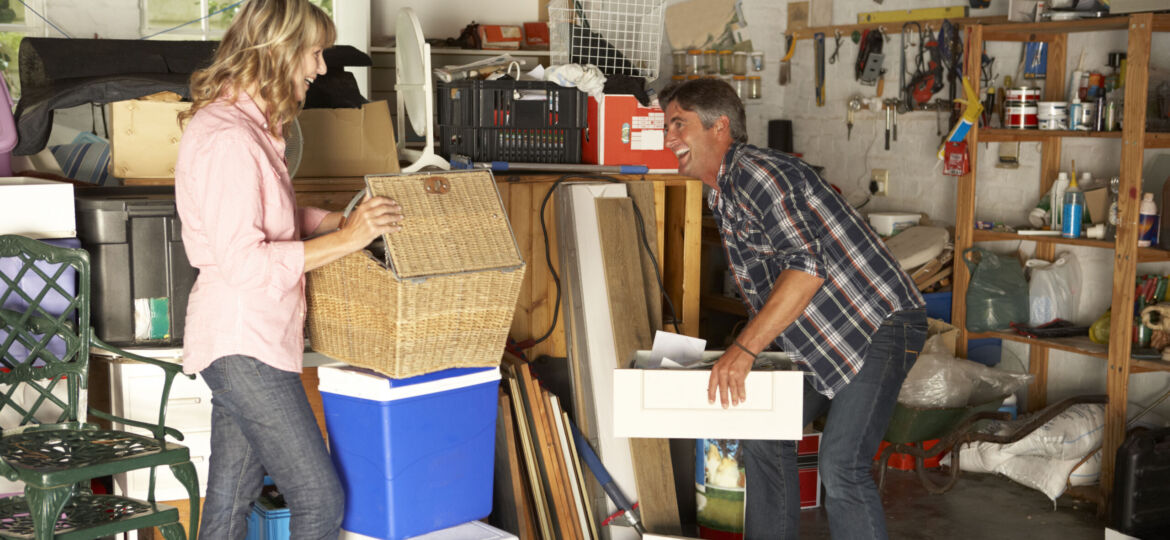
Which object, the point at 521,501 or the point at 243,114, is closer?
the point at 243,114

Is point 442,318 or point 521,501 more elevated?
point 442,318

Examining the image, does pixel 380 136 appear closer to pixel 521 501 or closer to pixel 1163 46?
pixel 521 501

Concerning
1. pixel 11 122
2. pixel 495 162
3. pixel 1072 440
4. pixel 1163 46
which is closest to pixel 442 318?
pixel 495 162

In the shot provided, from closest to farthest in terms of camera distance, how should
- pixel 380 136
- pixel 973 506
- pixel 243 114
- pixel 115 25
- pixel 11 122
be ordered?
1. pixel 243 114
2. pixel 11 122
3. pixel 380 136
4. pixel 973 506
5. pixel 115 25

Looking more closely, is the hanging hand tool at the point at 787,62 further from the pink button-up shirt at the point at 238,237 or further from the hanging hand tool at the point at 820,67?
the pink button-up shirt at the point at 238,237

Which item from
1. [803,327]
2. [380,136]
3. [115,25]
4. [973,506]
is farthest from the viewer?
[115,25]

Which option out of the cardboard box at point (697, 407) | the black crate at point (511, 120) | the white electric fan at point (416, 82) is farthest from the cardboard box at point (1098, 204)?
the white electric fan at point (416, 82)

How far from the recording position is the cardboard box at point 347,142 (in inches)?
131

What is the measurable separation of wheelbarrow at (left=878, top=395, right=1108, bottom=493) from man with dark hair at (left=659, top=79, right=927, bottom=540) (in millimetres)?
1469

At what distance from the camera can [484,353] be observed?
268cm

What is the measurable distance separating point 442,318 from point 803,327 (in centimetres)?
89

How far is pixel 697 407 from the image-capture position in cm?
264

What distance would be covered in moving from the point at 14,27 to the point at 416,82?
3.81 m

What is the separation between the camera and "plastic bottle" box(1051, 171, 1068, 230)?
4375 mm
